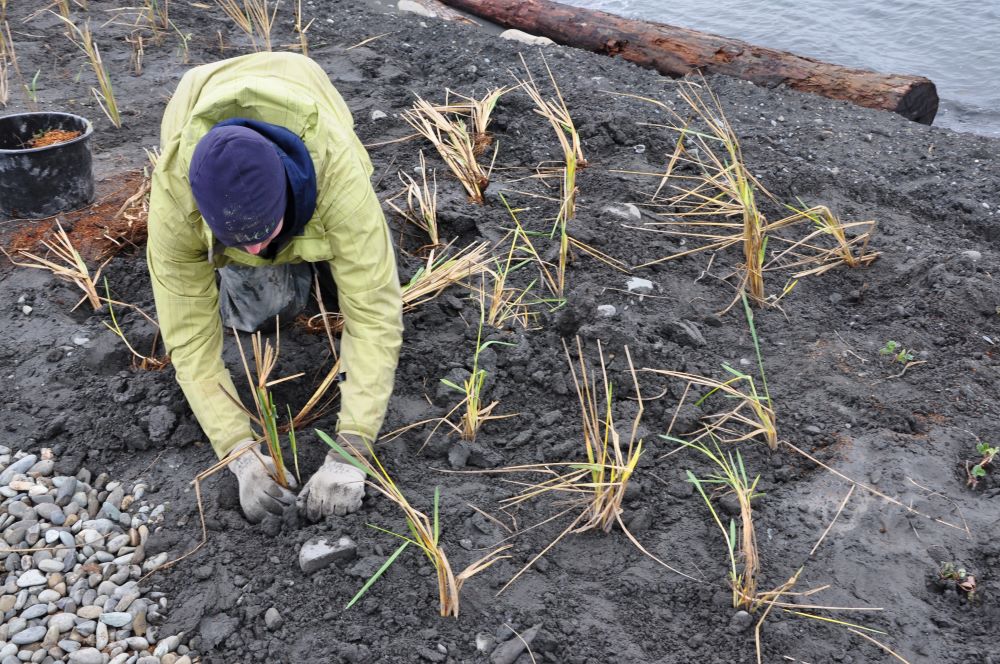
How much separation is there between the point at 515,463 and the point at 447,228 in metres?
1.40

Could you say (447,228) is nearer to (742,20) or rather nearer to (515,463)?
(515,463)

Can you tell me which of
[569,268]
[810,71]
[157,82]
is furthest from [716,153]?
[157,82]

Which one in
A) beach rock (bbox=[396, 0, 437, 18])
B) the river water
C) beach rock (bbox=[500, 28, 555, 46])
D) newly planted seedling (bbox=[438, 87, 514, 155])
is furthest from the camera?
the river water

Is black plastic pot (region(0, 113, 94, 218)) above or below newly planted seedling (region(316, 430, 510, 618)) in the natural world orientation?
above

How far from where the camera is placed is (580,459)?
2.53 m

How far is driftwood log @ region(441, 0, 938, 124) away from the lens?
Result: 4.99 m

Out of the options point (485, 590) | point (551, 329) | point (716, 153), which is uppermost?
point (716, 153)

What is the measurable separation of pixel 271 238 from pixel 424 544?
87cm

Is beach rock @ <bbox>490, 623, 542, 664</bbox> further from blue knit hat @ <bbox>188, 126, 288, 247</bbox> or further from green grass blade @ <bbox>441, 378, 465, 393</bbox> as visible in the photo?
blue knit hat @ <bbox>188, 126, 288, 247</bbox>

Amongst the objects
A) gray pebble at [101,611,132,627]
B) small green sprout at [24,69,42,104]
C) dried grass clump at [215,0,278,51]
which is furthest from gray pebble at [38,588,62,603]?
dried grass clump at [215,0,278,51]

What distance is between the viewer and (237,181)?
6.20 feet

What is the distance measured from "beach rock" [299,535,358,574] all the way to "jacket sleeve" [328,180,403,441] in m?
0.31

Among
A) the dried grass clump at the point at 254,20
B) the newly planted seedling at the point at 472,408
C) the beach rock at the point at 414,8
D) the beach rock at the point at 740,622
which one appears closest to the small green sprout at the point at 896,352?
the beach rock at the point at 740,622

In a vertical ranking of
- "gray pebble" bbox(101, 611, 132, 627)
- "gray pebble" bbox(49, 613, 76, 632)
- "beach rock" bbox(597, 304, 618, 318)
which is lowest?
"gray pebble" bbox(49, 613, 76, 632)
